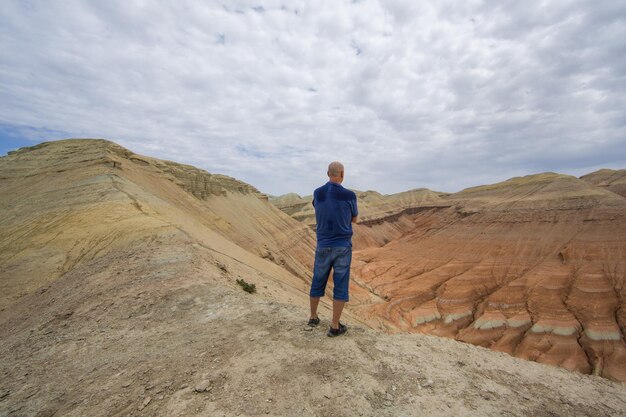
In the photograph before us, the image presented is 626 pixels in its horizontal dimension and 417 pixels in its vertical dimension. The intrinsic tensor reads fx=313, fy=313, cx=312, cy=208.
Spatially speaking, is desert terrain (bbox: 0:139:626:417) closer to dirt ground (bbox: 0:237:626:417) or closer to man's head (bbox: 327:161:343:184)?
dirt ground (bbox: 0:237:626:417)

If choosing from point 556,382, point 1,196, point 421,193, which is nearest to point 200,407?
point 556,382

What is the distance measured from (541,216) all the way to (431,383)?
119 ft

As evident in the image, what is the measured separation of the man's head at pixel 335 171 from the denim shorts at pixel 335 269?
2.63ft

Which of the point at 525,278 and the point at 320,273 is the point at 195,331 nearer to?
the point at 320,273

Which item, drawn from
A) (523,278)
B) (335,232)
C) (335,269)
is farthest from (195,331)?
(523,278)

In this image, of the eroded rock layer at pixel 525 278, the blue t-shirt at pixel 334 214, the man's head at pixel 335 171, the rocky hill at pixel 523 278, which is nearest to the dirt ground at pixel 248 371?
the blue t-shirt at pixel 334 214

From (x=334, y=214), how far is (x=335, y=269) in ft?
2.12

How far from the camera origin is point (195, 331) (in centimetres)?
389

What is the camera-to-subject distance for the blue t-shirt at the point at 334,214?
360 centimetres

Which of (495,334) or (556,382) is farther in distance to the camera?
(495,334)

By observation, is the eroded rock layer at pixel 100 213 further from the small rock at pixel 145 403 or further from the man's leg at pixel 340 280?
the man's leg at pixel 340 280

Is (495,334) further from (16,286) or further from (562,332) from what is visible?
(16,286)

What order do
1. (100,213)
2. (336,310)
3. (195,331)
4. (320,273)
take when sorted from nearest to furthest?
(336,310) < (320,273) < (195,331) < (100,213)

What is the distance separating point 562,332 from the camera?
2083 cm
